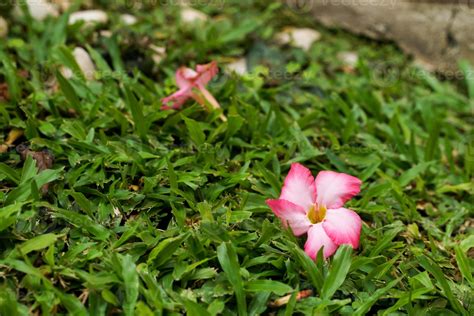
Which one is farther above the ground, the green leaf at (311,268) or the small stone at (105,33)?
the small stone at (105,33)

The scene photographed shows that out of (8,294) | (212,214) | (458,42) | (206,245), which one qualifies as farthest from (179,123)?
(458,42)

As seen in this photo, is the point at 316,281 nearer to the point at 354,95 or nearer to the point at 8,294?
the point at 8,294

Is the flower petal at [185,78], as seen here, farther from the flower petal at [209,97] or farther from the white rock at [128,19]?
the white rock at [128,19]

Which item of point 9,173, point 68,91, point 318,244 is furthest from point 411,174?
point 9,173

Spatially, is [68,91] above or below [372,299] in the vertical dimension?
above

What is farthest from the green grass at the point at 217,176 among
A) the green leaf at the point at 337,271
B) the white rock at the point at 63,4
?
the white rock at the point at 63,4

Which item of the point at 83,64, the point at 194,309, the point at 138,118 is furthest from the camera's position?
the point at 83,64

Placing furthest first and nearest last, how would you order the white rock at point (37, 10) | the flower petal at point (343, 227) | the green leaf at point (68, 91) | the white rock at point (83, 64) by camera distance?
the white rock at point (37, 10)
the white rock at point (83, 64)
the green leaf at point (68, 91)
the flower petal at point (343, 227)

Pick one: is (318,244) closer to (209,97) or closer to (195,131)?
(195,131)
